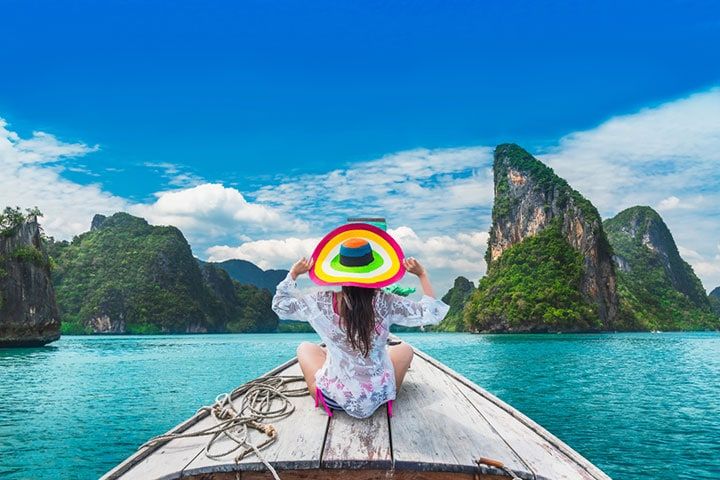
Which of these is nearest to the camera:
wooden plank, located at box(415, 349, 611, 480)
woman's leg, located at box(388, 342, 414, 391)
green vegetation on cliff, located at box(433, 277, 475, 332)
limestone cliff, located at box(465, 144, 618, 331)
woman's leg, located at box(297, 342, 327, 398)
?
wooden plank, located at box(415, 349, 611, 480)

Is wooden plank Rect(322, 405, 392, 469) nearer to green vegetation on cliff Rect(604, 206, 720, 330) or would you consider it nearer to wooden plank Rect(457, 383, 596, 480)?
wooden plank Rect(457, 383, 596, 480)

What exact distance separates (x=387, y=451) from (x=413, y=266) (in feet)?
3.18

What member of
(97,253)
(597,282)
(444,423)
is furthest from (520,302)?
(444,423)

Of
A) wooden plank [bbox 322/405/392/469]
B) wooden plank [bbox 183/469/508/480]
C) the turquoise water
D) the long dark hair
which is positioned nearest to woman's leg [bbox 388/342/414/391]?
wooden plank [bbox 322/405/392/469]

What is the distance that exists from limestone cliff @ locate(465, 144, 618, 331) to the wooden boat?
6221 centimetres

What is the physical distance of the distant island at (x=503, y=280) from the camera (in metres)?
65.6

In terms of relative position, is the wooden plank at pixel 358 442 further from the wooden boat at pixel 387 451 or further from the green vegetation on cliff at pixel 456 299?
the green vegetation on cliff at pixel 456 299

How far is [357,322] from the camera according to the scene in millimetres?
2947

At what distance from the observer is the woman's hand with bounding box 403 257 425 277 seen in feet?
9.97

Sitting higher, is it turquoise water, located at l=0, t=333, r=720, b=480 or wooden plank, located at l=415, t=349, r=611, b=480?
wooden plank, located at l=415, t=349, r=611, b=480

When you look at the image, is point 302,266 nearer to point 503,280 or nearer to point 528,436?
point 528,436

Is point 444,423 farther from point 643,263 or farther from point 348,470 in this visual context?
point 643,263

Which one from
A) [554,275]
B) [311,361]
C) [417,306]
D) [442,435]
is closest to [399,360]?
[311,361]

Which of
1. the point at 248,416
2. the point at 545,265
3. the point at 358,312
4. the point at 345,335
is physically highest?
the point at 545,265
